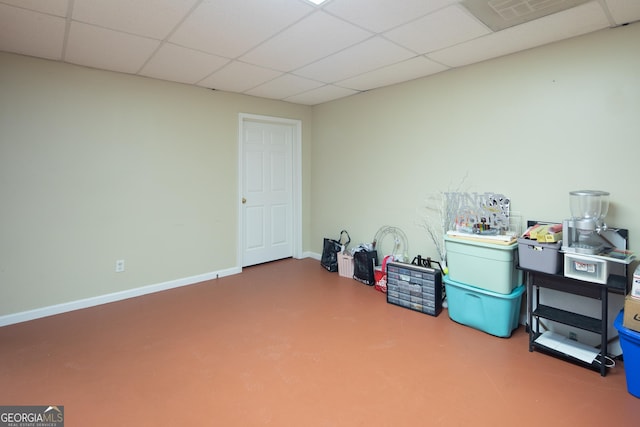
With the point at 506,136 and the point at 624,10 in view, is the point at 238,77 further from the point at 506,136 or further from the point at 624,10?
the point at 624,10

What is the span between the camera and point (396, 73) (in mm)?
3506

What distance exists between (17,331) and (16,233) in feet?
2.82

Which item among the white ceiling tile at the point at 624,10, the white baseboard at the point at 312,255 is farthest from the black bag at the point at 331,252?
the white ceiling tile at the point at 624,10

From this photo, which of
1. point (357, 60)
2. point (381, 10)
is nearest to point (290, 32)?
point (381, 10)

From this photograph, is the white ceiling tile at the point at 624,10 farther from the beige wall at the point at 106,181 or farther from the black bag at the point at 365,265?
the beige wall at the point at 106,181

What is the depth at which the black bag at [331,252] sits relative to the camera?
184 inches

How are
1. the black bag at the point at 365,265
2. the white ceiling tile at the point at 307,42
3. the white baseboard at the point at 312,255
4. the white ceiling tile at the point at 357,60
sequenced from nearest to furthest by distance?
the white ceiling tile at the point at 307,42, the white ceiling tile at the point at 357,60, the black bag at the point at 365,265, the white baseboard at the point at 312,255

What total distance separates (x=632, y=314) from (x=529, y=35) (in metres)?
2.09

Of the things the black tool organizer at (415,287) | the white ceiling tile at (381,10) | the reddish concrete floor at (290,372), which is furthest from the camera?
the black tool organizer at (415,287)

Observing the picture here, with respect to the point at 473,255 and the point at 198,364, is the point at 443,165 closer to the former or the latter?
the point at 473,255

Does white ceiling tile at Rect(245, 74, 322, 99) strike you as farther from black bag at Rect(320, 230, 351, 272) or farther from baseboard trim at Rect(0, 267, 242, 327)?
baseboard trim at Rect(0, 267, 242, 327)

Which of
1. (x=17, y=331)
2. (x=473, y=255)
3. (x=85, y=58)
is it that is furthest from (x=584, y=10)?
(x=17, y=331)

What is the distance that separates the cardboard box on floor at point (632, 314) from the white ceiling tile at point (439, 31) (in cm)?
207

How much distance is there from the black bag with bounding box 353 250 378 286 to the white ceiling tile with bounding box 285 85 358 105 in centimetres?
207
